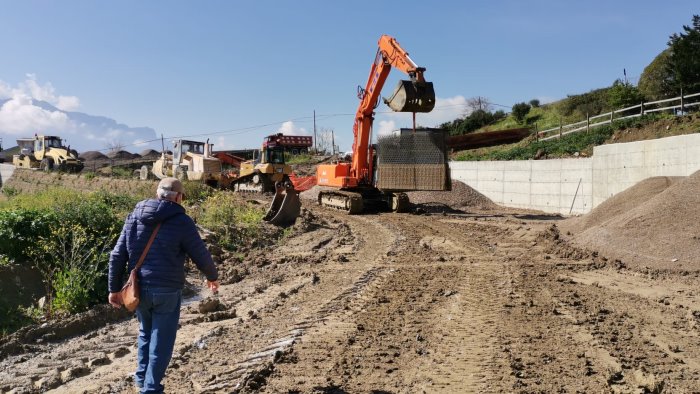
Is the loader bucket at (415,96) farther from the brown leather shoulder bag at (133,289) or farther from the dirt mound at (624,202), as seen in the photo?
the brown leather shoulder bag at (133,289)

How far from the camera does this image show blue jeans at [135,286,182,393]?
14.1 ft

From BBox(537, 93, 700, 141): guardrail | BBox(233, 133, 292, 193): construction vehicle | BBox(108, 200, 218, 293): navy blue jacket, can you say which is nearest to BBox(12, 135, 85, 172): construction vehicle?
BBox(233, 133, 292, 193): construction vehicle

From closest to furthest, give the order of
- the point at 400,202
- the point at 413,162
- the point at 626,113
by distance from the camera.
→ the point at 413,162, the point at 400,202, the point at 626,113

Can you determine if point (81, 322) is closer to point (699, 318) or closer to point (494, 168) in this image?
point (699, 318)

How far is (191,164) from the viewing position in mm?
29031

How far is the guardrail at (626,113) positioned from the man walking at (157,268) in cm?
2541

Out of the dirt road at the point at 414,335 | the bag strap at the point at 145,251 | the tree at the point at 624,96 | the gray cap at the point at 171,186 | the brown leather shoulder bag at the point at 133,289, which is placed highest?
the tree at the point at 624,96

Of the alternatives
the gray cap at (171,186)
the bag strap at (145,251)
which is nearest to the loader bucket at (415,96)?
the gray cap at (171,186)

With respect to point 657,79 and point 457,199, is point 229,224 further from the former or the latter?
point 657,79

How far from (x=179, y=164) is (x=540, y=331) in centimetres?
2617

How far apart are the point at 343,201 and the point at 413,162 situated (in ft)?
9.93

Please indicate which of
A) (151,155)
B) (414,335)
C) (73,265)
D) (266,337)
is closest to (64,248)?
(73,265)

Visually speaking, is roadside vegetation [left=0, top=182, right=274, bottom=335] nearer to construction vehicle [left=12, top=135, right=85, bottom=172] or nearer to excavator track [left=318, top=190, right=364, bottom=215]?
excavator track [left=318, top=190, right=364, bottom=215]

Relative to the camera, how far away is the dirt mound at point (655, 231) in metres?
9.94
